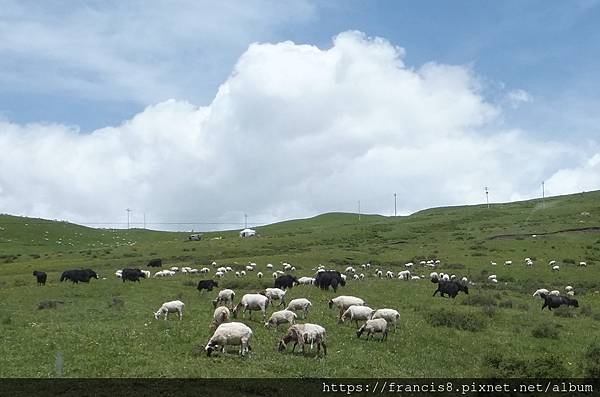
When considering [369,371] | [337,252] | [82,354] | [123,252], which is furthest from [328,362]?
[123,252]

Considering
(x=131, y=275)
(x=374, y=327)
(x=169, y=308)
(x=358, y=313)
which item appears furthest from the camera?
(x=131, y=275)

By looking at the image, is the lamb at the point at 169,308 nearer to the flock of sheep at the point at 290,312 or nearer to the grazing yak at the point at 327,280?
the flock of sheep at the point at 290,312

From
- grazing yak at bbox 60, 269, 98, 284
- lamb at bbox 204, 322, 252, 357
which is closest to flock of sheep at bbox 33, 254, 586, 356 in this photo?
lamb at bbox 204, 322, 252, 357

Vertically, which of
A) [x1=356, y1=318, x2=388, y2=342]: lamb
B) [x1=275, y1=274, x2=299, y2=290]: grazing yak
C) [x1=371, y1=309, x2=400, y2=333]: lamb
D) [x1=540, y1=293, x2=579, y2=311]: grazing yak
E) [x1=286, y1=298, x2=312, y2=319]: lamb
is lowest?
[x1=540, y1=293, x2=579, y2=311]: grazing yak

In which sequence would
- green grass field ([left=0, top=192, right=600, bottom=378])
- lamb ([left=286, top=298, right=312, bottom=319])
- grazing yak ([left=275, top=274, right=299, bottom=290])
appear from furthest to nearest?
1. grazing yak ([left=275, top=274, right=299, bottom=290])
2. lamb ([left=286, top=298, right=312, bottom=319])
3. green grass field ([left=0, top=192, right=600, bottom=378])

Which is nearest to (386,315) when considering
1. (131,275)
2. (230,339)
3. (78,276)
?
(230,339)

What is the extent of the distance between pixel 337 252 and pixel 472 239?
30323mm

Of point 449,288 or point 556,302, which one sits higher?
point 449,288

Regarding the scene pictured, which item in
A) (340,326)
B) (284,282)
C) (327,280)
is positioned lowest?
(340,326)

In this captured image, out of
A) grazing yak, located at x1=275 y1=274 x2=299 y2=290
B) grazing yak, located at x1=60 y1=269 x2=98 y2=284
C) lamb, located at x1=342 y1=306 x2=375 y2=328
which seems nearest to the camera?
lamb, located at x1=342 y1=306 x2=375 y2=328

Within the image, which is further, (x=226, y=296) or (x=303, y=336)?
(x=226, y=296)

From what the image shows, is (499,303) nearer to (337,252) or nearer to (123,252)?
(337,252)

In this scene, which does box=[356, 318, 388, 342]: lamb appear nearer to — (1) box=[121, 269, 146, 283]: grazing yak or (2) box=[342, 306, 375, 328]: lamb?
(2) box=[342, 306, 375, 328]: lamb

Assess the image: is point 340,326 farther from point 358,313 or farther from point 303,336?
point 303,336
